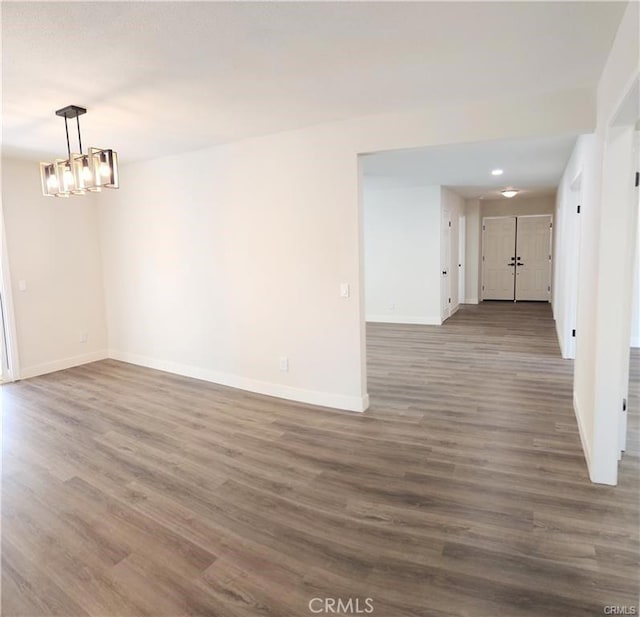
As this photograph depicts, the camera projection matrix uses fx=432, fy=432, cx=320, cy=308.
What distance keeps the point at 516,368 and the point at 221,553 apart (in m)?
4.13

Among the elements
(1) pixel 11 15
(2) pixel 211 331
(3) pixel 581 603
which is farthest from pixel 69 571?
(2) pixel 211 331

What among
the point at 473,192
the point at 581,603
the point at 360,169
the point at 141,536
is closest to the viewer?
the point at 581,603

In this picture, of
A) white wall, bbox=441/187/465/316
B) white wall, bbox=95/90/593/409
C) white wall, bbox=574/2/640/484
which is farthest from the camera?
white wall, bbox=441/187/465/316

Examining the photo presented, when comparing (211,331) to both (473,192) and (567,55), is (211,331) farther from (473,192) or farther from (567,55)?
(473,192)

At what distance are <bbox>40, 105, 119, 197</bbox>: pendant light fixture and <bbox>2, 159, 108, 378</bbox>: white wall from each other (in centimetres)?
243

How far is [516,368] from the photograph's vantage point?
514cm

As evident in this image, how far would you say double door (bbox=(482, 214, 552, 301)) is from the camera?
1028 cm

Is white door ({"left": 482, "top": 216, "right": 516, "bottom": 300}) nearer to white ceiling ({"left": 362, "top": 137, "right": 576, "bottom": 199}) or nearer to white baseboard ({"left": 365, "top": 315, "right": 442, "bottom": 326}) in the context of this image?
white ceiling ({"left": 362, "top": 137, "right": 576, "bottom": 199})

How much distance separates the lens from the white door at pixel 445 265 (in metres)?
8.05

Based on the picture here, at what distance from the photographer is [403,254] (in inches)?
323

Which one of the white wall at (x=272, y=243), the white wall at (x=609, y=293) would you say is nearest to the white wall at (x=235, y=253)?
the white wall at (x=272, y=243)

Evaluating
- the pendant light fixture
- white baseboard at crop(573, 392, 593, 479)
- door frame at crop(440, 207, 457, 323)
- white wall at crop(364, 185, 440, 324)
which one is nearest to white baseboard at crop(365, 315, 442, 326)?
white wall at crop(364, 185, 440, 324)

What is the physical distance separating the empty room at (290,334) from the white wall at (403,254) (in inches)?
74.5

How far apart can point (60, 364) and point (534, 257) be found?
32.6 ft
